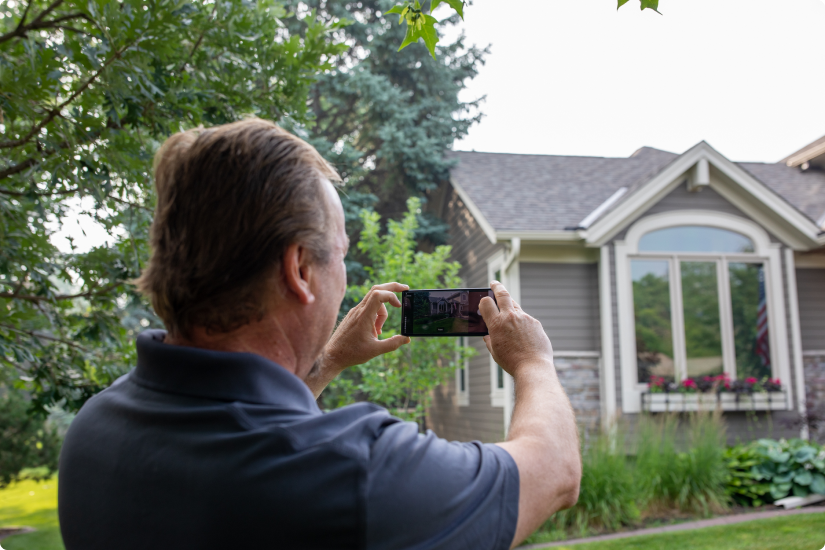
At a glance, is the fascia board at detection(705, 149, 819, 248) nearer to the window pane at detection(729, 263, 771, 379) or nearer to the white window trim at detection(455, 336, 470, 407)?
the window pane at detection(729, 263, 771, 379)

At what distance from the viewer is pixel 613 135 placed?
86.7ft

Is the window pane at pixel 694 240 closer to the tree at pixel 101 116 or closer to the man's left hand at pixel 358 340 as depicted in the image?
the tree at pixel 101 116

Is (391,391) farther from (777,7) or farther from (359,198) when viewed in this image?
(777,7)

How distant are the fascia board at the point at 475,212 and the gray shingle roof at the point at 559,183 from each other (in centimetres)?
8

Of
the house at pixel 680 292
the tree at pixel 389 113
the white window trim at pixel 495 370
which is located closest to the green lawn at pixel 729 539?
the house at pixel 680 292

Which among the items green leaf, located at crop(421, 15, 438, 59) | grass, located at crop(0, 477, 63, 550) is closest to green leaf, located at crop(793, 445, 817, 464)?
green leaf, located at crop(421, 15, 438, 59)

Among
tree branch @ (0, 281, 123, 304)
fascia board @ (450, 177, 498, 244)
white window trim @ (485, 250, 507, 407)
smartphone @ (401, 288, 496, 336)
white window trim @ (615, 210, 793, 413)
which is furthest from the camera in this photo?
white window trim @ (485, 250, 507, 407)

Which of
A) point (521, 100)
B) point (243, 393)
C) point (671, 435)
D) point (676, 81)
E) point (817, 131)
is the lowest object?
point (671, 435)

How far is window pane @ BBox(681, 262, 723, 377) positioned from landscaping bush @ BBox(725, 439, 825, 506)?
150 cm

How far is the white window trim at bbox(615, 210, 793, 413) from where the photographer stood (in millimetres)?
8125

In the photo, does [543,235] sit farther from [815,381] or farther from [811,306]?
[815,381]

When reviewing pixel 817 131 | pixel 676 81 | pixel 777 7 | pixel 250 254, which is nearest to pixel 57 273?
pixel 250 254

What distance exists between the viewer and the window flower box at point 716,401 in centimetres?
782

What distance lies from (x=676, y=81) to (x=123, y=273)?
18533 mm
